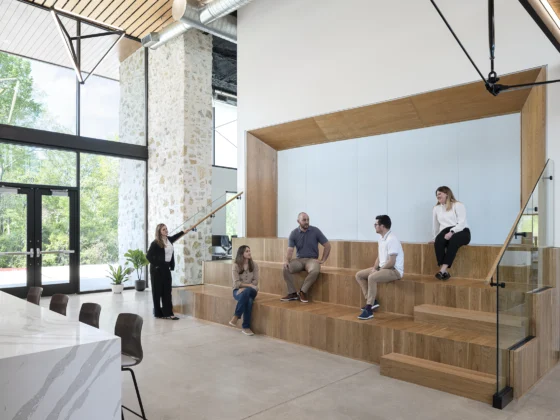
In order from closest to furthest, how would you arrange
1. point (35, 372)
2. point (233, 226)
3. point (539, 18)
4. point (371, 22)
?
point (35, 372), point (539, 18), point (371, 22), point (233, 226)

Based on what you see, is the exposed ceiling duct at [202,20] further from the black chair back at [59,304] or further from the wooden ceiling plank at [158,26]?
the black chair back at [59,304]

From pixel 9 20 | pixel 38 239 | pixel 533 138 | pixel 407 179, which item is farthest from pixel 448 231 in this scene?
pixel 9 20

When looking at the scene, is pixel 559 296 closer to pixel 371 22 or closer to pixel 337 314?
pixel 337 314

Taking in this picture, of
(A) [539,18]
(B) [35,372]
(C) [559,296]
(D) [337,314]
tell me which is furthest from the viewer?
(D) [337,314]

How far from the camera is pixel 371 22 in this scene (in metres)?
6.45

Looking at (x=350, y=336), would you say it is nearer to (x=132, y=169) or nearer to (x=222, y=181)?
(x=132, y=169)

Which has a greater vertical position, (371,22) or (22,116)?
(371,22)

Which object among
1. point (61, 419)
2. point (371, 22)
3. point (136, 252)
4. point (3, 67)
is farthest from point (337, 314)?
point (3, 67)

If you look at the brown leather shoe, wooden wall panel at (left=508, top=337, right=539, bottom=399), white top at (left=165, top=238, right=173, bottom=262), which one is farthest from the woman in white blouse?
white top at (left=165, top=238, right=173, bottom=262)

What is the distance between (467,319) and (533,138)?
2.51 meters

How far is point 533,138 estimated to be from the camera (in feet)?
17.8

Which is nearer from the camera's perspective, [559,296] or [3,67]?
[559,296]

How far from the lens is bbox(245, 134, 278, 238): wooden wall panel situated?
8.43m

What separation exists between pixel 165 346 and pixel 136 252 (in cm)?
442
